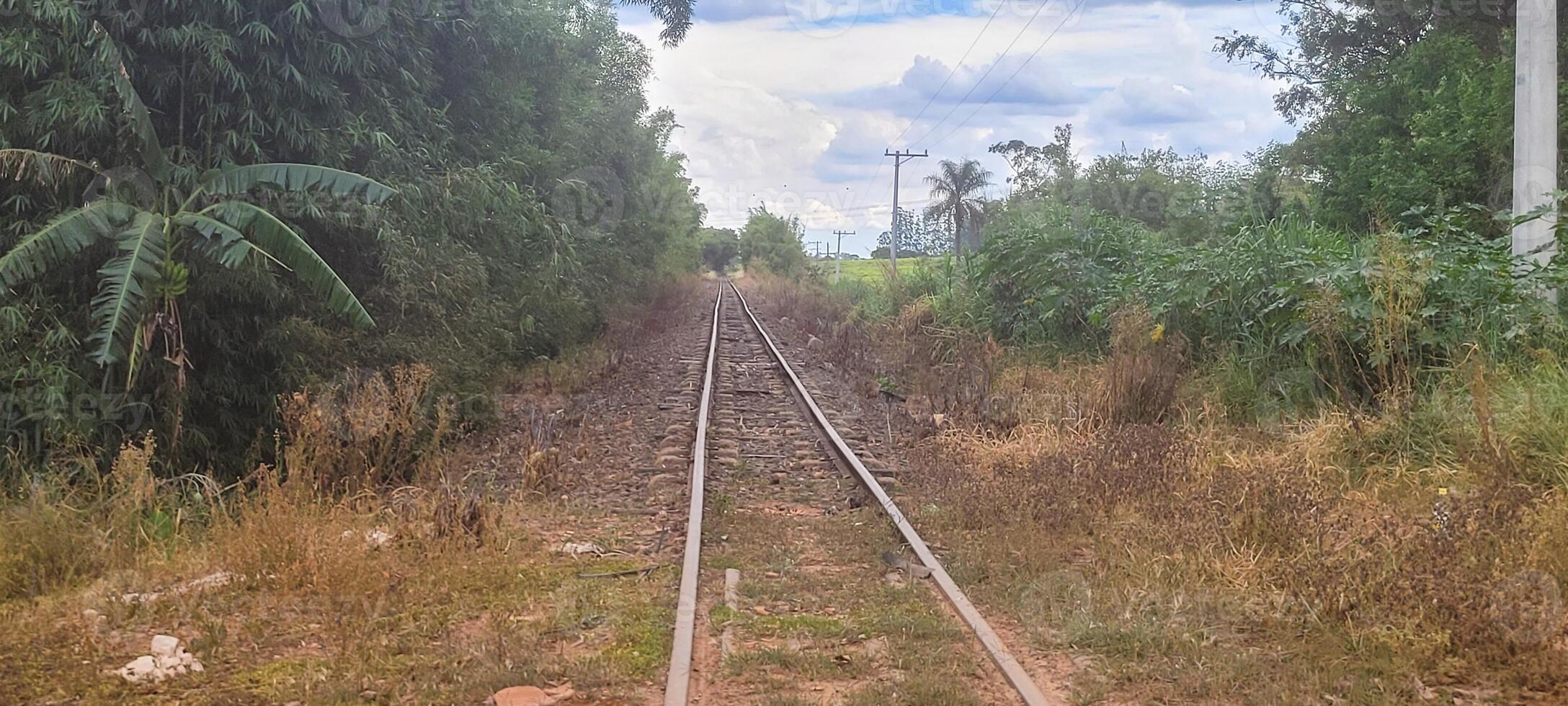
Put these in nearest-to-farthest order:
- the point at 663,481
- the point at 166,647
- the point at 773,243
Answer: the point at 166,647 → the point at 663,481 → the point at 773,243

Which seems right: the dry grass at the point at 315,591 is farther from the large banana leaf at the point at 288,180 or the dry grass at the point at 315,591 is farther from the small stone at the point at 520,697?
the large banana leaf at the point at 288,180

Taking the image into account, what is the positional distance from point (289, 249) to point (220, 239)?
53cm

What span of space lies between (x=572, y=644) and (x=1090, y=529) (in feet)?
11.5

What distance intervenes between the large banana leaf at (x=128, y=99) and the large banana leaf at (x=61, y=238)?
25.7 inches

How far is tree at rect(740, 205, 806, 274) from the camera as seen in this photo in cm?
7556

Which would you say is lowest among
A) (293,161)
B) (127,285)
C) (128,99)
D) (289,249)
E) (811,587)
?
(811,587)

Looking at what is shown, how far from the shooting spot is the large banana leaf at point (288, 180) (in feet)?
27.6

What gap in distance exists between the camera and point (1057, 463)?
8211 mm

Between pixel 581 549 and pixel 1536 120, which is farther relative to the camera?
pixel 1536 120

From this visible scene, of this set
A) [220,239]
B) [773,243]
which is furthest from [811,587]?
[773,243]

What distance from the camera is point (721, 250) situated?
401 ft

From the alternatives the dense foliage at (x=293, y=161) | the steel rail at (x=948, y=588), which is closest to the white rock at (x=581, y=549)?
the steel rail at (x=948, y=588)

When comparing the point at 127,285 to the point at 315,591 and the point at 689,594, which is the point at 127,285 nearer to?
the point at 315,591

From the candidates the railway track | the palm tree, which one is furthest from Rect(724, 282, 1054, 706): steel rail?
the palm tree
